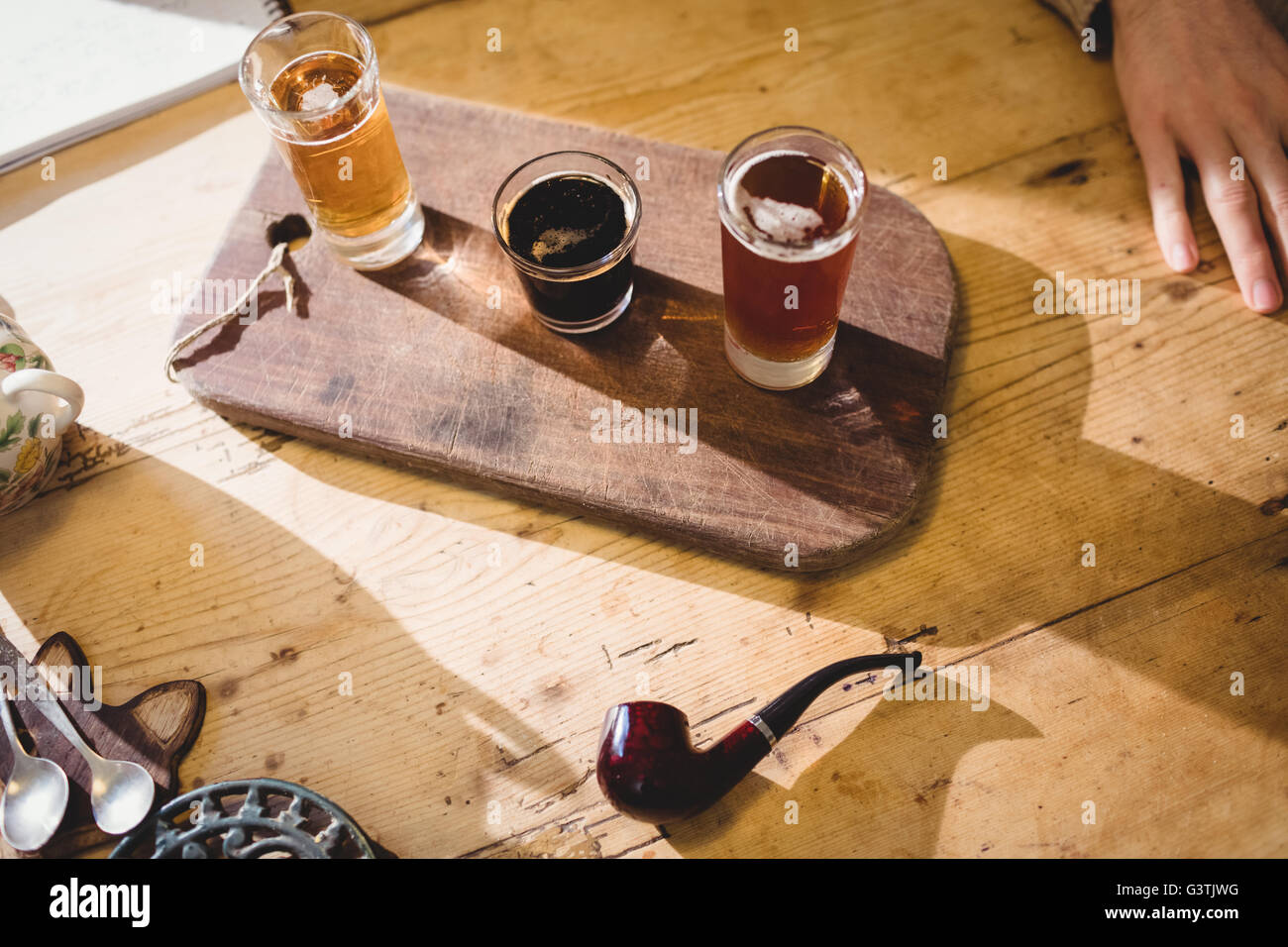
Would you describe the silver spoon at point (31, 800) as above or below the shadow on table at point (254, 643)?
below

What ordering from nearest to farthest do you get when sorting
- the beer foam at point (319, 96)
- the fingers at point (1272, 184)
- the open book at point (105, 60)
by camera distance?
the beer foam at point (319, 96) → the fingers at point (1272, 184) → the open book at point (105, 60)

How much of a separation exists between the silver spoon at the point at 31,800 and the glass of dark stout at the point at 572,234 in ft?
2.64

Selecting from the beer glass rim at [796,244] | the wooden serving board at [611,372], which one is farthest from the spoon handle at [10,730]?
the beer glass rim at [796,244]

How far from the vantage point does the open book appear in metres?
1.33

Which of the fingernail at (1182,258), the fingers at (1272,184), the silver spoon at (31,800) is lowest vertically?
the silver spoon at (31,800)

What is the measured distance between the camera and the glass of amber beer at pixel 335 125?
99cm

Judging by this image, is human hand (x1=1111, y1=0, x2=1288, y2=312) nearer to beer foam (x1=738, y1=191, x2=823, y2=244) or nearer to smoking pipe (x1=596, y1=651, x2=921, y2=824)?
beer foam (x1=738, y1=191, x2=823, y2=244)

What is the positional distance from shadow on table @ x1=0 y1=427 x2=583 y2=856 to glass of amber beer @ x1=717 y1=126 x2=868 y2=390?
1.87 feet

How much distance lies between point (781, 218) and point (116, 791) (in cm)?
100

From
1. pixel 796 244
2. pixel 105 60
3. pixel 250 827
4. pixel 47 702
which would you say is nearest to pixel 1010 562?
pixel 796 244

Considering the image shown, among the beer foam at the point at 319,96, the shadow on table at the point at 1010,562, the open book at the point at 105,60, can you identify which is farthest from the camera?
the open book at the point at 105,60

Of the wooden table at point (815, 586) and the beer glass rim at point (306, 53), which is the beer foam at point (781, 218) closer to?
the wooden table at point (815, 586)

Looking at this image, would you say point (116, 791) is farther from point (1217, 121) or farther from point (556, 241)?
point (1217, 121)

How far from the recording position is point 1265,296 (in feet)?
3.64
